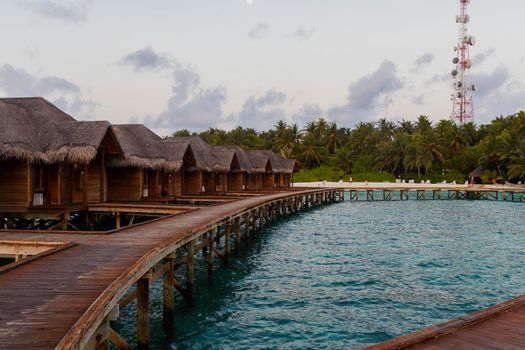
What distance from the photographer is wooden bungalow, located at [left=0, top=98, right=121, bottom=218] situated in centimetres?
1658

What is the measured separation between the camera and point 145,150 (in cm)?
2531

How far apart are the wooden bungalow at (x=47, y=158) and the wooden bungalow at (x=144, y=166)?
1663 millimetres

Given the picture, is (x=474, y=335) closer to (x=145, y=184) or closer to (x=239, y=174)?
(x=145, y=184)

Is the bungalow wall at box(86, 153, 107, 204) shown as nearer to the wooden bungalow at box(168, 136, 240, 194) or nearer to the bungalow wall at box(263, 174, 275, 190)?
the wooden bungalow at box(168, 136, 240, 194)

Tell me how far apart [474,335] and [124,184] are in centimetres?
2063

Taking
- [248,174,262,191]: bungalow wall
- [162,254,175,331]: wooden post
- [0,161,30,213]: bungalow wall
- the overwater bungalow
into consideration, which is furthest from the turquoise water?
the overwater bungalow

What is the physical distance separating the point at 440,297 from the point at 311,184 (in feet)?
199

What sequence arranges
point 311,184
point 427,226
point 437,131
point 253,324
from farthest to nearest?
1. point 437,131
2. point 311,184
3. point 427,226
4. point 253,324

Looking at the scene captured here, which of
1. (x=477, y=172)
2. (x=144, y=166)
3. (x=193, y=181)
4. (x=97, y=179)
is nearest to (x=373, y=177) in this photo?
(x=477, y=172)

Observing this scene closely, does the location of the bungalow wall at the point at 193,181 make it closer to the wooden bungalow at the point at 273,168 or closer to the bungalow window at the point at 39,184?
the bungalow window at the point at 39,184

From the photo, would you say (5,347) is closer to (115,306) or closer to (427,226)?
(115,306)

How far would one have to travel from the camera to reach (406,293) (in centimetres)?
1358

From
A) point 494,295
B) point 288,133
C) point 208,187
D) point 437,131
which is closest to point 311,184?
point 288,133

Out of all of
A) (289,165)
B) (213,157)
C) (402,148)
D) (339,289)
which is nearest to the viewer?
(339,289)
